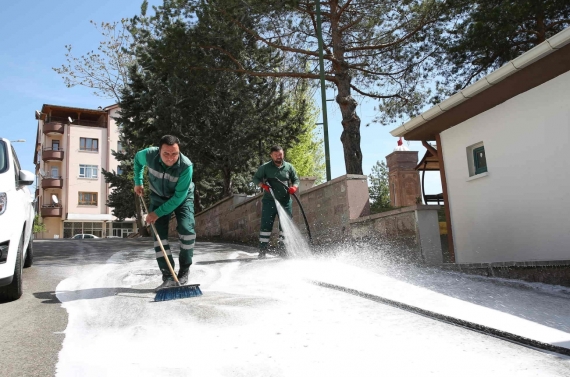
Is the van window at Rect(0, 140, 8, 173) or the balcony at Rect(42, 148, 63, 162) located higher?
the balcony at Rect(42, 148, 63, 162)

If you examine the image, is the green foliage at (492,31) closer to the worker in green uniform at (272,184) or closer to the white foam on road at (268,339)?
the worker in green uniform at (272,184)

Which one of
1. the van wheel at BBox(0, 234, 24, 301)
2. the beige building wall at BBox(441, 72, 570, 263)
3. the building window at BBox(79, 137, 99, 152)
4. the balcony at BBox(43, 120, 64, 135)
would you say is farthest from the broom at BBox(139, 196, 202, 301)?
the balcony at BBox(43, 120, 64, 135)

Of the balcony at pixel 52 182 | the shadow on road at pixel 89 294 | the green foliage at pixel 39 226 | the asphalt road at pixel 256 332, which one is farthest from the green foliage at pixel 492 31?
the balcony at pixel 52 182

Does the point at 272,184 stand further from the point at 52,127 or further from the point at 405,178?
the point at 52,127

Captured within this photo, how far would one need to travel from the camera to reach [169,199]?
5125mm

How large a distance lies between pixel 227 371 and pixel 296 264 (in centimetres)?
437

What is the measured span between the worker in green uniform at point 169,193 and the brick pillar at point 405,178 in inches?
475

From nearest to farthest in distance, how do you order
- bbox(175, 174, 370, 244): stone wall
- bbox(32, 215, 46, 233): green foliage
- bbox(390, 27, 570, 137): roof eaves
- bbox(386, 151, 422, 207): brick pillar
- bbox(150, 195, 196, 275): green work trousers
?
bbox(150, 195, 196, 275): green work trousers < bbox(390, 27, 570, 137): roof eaves < bbox(175, 174, 370, 244): stone wall < bbox(386, 151, 422, 207): brick pillar < bbox(32, 215, 46, 233): green foliage

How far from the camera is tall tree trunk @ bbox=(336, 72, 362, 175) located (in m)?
12.9

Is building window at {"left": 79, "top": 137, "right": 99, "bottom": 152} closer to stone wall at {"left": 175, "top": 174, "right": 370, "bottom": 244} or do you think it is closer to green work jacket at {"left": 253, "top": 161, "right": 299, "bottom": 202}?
stone wall at {"left": 175, "top": 174, "right": 370, "bottom": 244}

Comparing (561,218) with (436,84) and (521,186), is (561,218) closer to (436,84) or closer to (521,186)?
(521,186)

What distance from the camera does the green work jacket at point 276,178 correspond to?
8.17m

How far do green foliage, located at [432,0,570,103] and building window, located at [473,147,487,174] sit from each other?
3676 millimetres

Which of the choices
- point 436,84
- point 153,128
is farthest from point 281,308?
point 153,128
